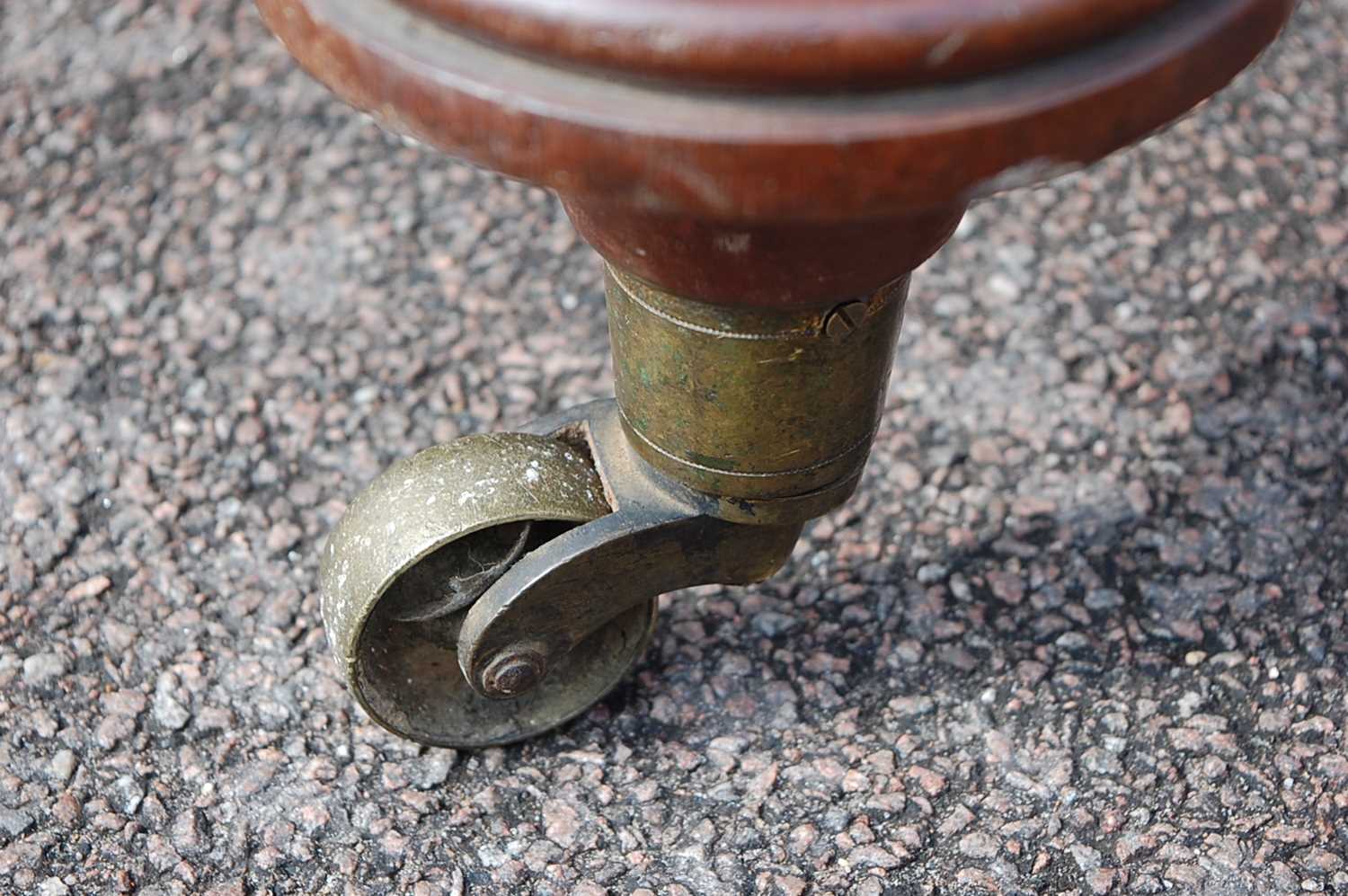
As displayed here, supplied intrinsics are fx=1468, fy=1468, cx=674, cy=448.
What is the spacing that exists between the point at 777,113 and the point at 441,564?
1.07 meters

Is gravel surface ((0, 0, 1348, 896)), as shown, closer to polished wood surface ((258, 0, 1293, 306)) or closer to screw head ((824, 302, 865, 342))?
screw head ((824, 302, 865, 342))

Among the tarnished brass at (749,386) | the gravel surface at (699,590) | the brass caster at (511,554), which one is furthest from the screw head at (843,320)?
the gravel surface at (699,590)

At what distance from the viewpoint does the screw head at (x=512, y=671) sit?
213cm

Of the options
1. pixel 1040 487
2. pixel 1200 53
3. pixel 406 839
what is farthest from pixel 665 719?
pixel 1200 53

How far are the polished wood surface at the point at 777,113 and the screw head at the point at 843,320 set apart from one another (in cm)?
38

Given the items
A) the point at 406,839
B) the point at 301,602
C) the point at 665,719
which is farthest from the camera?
the point at 301,602

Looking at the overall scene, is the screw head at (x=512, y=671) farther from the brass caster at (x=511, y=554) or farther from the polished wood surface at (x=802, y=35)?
the polished wood surface at (x=802, y=35)

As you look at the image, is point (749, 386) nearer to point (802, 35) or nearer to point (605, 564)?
point (605, 564)

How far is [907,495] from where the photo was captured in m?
2.78

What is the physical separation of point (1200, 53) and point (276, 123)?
264cm

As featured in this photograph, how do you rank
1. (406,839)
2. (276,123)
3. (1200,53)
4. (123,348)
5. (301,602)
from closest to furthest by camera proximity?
A: (1200,53) → (406,839) → (301,602) → (123,348) → (276,123)

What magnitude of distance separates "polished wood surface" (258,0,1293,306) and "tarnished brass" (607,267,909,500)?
15.2 inches

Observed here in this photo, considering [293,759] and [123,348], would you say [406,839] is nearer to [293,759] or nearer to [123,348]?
[293,759]

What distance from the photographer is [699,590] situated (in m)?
2.62
